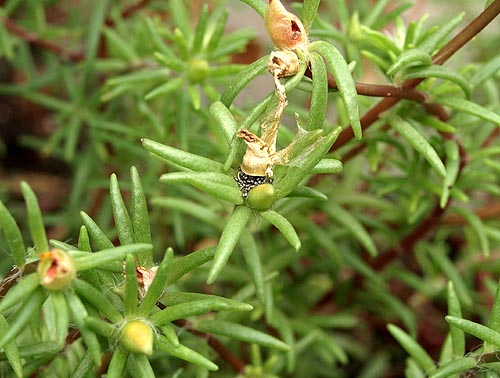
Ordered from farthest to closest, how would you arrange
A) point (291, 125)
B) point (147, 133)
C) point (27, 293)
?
point (291, 125), point (147, 133), point (27, 293)

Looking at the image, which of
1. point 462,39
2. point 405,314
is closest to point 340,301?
point 405,314

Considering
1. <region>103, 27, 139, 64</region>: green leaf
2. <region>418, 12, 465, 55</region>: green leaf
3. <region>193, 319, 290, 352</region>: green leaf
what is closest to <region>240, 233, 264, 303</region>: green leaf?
<region>193, 319, 290, 352</region>: green leaf

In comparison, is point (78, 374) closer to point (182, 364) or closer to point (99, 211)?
point (182, 364)

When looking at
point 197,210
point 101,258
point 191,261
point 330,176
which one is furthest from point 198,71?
point 101,258

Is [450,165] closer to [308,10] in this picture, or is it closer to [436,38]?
[436,38]

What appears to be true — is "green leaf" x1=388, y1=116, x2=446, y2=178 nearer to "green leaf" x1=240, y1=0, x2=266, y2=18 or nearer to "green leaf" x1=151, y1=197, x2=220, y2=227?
"green leaf" x1=240, y1=0, x2=266, y2=18

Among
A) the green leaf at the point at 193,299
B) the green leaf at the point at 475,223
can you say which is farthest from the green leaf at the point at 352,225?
the green leaf at the point at 193,299

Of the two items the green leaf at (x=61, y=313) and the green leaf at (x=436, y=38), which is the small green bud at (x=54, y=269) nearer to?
the green leaf at (x=61, y=313)
